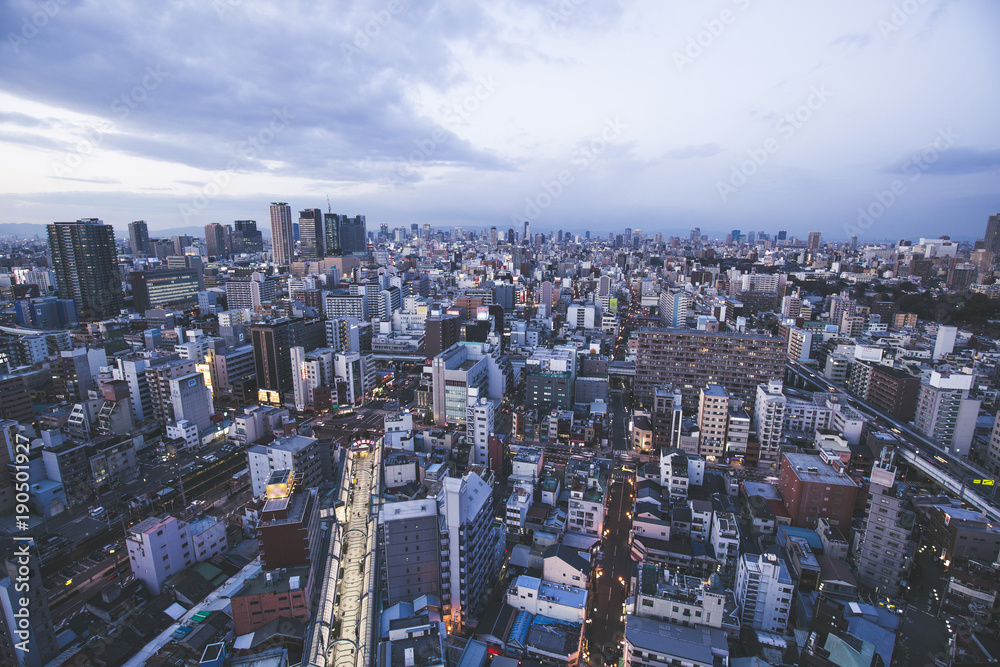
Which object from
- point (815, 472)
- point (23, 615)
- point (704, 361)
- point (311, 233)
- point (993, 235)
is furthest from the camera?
point (311, 233)

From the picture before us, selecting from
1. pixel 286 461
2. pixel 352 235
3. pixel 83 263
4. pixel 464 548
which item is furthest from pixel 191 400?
pixel 352 235

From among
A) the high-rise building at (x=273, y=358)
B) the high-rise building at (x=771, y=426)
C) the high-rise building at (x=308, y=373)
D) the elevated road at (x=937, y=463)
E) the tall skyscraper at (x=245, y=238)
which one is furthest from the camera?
the tall skyscraper at (x=245, y=238)

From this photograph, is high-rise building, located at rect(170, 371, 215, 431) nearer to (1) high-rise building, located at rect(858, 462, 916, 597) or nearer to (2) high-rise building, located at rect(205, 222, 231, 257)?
(1) high-rise building, located at rect(858, 462, 916, 597)

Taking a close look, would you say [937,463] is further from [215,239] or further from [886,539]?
[215,239]

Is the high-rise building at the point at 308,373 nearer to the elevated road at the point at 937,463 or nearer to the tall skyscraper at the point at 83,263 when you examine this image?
the elevated road at the point at 937,463

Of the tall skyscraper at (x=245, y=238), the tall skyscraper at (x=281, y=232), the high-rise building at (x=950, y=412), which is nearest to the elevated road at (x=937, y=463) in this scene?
the high-rise building at (x=950, y=412)

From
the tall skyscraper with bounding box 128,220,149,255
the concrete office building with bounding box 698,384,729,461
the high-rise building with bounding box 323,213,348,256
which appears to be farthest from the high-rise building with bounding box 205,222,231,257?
the concrete office building with bounding box 698,384,729,461
